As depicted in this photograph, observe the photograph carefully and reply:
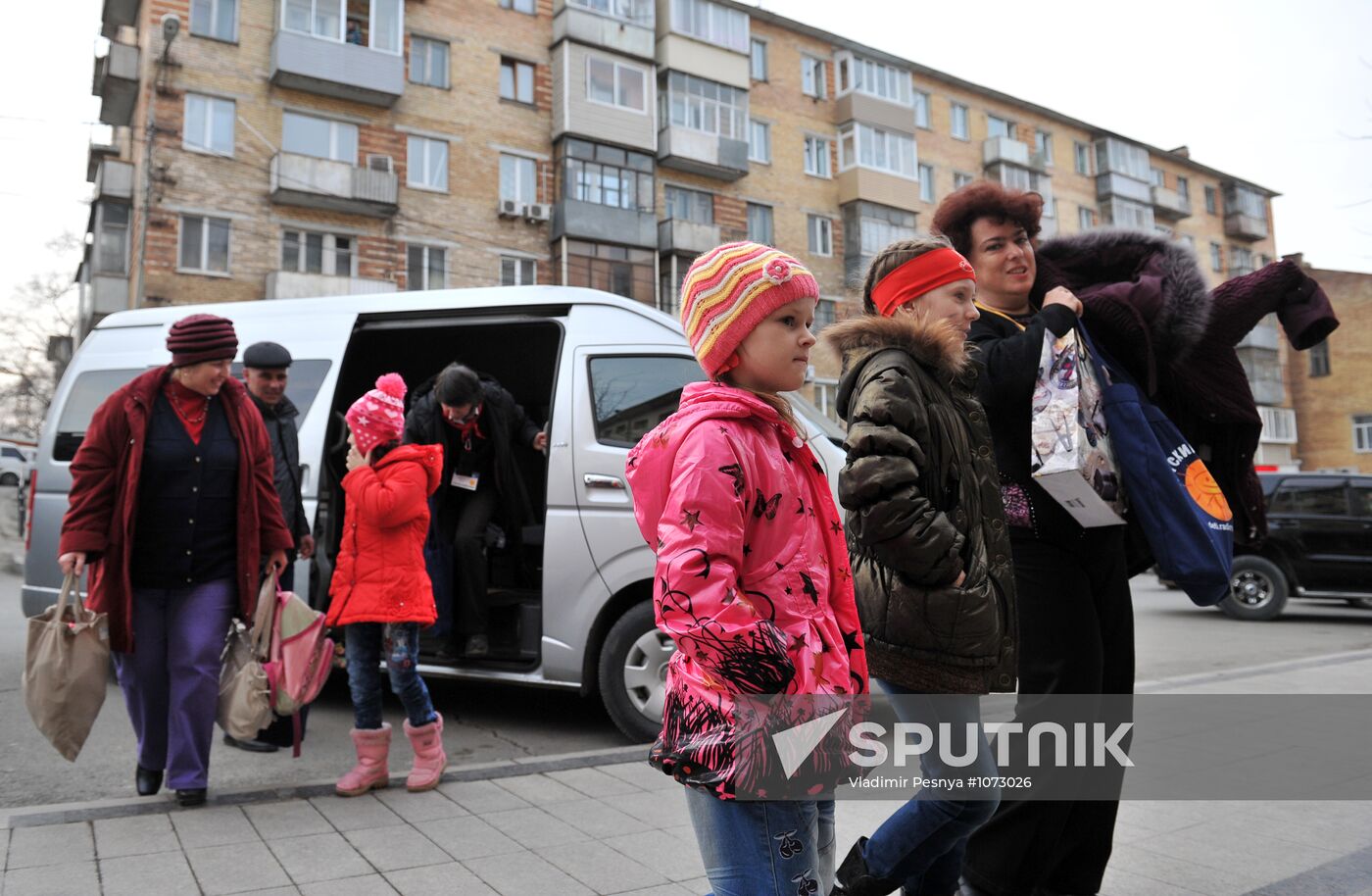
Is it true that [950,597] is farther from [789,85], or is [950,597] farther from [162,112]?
[789,85]

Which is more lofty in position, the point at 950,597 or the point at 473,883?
the point at 950,597

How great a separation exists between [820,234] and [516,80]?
38.6 ft

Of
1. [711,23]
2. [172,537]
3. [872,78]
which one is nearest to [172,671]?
[172,537]

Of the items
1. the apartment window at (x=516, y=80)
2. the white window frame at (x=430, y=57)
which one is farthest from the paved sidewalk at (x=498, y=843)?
the apartment window at (x=516, y=80)

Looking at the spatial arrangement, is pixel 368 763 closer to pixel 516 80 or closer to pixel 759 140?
pixel 516 80

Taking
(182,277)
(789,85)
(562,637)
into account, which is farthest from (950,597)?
(789,85)

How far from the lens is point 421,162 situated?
88.1 ft

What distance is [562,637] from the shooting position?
18.2 ft

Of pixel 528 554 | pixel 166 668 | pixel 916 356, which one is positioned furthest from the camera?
pixel 528 554

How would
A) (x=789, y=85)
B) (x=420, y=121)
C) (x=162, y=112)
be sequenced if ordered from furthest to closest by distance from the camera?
(x=789, y=85)
(x=420, y=121)
(x=162, y=112)

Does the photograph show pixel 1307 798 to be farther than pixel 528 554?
No

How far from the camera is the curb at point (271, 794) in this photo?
3.72m

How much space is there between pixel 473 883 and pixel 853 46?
3704 cm

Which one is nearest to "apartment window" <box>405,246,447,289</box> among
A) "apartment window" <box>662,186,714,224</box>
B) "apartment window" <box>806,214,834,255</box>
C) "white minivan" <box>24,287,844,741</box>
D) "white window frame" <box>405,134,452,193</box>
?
"white window frame" <box>405,134,452,193</box>
